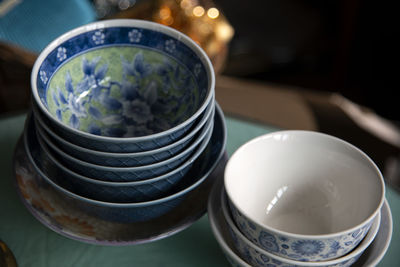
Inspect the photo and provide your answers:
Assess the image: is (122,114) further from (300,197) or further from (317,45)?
(317,45)

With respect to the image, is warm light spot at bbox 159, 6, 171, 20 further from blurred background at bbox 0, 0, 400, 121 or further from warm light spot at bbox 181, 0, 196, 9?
blurred background at bbox 0, 0, 400, 121

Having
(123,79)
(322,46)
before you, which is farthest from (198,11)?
(322,46)

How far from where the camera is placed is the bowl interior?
53cm

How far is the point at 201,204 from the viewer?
52 centimetres

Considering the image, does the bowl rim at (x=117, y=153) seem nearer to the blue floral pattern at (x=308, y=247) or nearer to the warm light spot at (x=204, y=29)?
the blue floral pattern at (x=308, y=247)

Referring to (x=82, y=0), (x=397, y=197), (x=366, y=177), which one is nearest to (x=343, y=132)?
(x=397, y=197)

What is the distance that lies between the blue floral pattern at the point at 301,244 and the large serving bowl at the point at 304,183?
0.02m

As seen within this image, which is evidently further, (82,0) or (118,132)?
(82,0)

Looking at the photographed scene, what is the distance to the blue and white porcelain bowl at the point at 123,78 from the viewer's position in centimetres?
52

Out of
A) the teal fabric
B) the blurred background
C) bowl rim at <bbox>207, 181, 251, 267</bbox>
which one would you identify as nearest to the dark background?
the blurred background

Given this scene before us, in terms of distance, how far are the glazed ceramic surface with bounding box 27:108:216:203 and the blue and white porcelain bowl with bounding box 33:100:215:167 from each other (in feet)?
0.06

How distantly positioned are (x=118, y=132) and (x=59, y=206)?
0.41 ft

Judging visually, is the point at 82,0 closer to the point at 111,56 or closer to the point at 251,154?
the point at 111,56

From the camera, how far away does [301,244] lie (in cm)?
40
